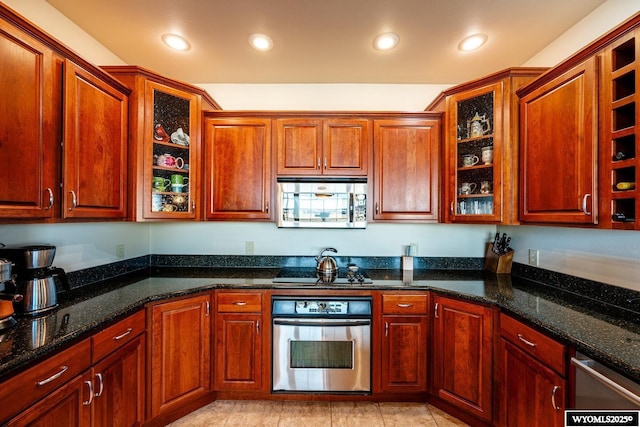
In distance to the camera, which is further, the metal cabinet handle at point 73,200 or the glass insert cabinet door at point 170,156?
the glass insert cabinet door at point 170,156

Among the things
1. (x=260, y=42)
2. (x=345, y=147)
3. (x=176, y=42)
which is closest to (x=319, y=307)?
(x=345, y=147)

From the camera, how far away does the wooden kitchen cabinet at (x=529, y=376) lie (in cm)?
128

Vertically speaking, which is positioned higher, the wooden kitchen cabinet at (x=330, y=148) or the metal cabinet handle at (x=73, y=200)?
the wooden kitchen cabinet at (x=330, y=148)

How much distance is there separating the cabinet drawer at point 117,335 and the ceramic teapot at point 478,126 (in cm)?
267

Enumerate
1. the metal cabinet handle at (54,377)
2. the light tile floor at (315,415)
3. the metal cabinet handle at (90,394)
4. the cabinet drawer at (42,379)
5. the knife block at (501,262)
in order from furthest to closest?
the knife block at (501,262) → the light tile floor at (315,415) → the metal cabinet handle at (90,394) → the metal cabinet handle at (54,377) → the cabinet drawer at (42,379)

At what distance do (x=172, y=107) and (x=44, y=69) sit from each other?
83cm

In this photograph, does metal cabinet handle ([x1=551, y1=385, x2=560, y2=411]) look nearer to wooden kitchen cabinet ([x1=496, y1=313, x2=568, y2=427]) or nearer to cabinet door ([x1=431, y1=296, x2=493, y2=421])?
wooden kitchen cabinet ([x1=496, y1=313, x2=568, y2=427])

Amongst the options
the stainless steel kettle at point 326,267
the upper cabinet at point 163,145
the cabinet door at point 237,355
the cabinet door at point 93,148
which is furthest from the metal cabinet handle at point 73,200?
the stainless steel kettle at point 326,267

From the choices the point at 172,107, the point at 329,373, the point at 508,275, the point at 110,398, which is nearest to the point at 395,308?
the point at 329,373

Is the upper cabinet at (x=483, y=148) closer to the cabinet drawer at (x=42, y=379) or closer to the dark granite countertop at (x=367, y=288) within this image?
the dark granite countertop at (x=367, y=288)

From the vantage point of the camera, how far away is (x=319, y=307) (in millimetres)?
2045

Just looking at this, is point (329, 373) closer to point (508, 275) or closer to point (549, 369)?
point (549, 369)

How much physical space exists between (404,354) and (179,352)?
5.30 ft

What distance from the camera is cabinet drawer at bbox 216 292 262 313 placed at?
2.04 m
